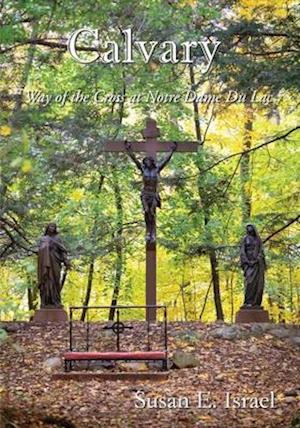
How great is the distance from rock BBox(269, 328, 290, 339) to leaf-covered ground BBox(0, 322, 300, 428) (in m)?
0.04

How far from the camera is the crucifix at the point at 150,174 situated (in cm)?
1081

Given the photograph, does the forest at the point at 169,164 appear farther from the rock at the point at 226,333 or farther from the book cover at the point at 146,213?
the rock at the point at 226,333

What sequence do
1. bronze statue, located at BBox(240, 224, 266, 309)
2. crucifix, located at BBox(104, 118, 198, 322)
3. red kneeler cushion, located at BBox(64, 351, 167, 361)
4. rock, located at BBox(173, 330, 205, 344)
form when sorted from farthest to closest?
bronze statue, located at BBox(240, 224, 266, 309) → crucifix, located at BBox(104, 118, 198, 322) → rock, located at BBox(173, 330, 205, 344) → red kneeler cushion, located at BBox(64, 351, 167, 361)

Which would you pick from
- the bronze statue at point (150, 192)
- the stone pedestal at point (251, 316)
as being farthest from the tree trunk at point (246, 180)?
the bronze statue at point (150, 192)

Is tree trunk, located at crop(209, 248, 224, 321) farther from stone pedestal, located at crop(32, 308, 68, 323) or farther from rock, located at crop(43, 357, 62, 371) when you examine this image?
rock, located at crop(43, 357, 62, 371)

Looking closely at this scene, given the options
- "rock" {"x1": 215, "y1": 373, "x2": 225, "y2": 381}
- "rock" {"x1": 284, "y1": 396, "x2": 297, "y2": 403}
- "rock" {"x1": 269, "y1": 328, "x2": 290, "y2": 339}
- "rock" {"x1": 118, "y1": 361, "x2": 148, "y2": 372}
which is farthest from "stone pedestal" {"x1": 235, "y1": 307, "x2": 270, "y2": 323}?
"rock" {"x1": 284, "y1": 396, "x2": 297, "y2": 403}

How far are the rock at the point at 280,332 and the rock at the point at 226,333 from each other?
0.57 meters

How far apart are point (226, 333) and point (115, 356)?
2214 millimetres

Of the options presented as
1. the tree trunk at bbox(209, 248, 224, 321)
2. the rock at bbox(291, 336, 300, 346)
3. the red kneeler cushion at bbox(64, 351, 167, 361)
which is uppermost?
the tree trunk at bbox(209, 248, 224, 321)

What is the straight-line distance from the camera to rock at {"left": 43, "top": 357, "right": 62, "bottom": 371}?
8.87 metres

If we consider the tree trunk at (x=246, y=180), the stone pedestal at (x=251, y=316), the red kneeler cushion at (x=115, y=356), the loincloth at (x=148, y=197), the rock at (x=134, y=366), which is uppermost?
the tree trunk at (x=246, y=180)

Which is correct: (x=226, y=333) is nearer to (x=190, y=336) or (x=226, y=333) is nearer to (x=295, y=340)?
(x=190, y=336)

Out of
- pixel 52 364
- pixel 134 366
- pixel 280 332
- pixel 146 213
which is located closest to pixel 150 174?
pixel 146 213

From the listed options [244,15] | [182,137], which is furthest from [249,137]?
[244,15]
